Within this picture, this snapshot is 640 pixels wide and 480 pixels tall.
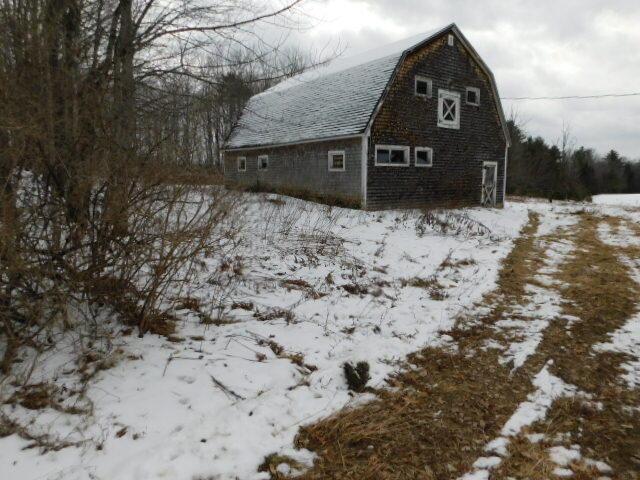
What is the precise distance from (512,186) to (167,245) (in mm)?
44741

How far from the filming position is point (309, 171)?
17656 millimetres

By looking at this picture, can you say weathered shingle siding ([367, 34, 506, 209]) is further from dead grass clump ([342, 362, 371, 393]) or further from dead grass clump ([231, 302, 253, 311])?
dead grass clump ([342, 362, 371, 393])

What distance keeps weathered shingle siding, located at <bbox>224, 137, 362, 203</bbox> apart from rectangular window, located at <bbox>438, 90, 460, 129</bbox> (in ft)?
14.5

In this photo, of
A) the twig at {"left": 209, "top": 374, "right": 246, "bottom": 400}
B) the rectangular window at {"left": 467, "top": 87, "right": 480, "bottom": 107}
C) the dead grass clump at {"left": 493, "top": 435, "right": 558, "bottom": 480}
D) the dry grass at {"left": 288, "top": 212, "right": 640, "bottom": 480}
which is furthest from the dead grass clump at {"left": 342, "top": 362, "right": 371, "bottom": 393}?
the rectangular window at {"left": 467, "top": 87, "right": 480, "bottom": 107}

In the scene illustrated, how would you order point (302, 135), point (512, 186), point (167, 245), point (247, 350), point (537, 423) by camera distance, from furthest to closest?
point (512, 186) < point (302, 135) < point (247, 350) < point (167, 245) < point (537, 423)

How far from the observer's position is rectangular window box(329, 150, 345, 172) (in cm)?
1620

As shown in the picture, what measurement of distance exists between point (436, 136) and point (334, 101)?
A: 14.1 feet

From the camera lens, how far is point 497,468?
2980 millimetres

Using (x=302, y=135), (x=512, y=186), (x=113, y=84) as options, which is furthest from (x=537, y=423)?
(x=512, y=186)

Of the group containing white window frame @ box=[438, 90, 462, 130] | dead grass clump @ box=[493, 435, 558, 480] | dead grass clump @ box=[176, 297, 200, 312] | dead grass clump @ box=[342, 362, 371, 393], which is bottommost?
dead grass clump @ box=[493, 435, 558, 480]

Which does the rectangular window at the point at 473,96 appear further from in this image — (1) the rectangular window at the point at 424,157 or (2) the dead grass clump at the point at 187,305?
(2) the dead grass clump at the point at 187,305

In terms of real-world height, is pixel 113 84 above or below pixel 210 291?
above

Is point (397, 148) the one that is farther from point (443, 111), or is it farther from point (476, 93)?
point (476, 93)

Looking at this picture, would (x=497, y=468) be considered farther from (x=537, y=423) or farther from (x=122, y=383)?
(x=122, y=383)
